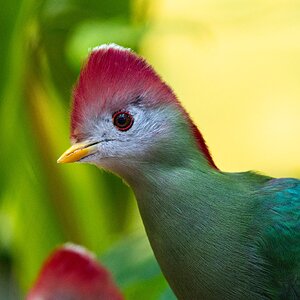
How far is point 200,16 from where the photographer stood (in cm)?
179

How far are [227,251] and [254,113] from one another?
1.30 metres

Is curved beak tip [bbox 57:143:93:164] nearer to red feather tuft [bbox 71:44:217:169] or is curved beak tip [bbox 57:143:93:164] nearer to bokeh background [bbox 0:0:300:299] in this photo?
red feather tuft [bbox 71:44:217:169]

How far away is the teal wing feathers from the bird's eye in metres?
0.15

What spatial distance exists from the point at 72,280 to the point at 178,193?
0.42 feet

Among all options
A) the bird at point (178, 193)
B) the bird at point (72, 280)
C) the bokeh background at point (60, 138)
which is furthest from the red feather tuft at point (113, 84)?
the bokeh background at point (60, 138)

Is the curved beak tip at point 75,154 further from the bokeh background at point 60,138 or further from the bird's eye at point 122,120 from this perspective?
the bokeh background at point 60,138

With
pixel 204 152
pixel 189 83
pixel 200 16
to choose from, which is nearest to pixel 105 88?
pixel 204 152

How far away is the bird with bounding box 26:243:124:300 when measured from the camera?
747 mm

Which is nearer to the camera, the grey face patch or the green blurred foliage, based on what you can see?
the grey face patch

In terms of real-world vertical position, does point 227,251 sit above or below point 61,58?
below

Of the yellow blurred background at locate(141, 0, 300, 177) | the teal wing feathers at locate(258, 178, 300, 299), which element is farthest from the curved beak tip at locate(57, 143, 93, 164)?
the yellow blurred background at locate(141, 0, 300, 177)

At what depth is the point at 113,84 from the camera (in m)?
0.71

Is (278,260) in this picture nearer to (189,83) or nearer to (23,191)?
(23,191)

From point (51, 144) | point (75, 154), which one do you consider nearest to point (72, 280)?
point (75, 154)
